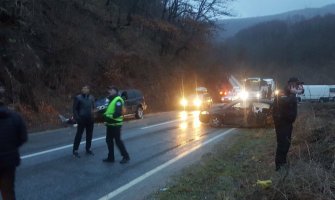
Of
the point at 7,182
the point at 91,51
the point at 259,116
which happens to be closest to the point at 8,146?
Result: the point at 7,182

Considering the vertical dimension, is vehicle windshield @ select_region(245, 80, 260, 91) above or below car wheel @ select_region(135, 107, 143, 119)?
above

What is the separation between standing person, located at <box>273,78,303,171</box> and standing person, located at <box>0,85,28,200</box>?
5121 millimetres

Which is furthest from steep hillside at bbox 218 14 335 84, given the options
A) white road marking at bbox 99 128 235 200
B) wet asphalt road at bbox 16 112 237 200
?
white road marking at bbox 99 128 235 200

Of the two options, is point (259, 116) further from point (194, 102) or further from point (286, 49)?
point (286, 49)

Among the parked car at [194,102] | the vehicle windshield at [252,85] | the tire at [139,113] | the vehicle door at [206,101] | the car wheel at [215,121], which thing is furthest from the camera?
the vehicle windshield at [252,85]

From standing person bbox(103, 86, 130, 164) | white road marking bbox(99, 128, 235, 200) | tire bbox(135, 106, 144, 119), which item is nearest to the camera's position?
white road marking bbox(99, 128, 235, 200)

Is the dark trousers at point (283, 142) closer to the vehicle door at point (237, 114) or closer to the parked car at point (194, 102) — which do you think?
the vehicle door at point (237, 114)

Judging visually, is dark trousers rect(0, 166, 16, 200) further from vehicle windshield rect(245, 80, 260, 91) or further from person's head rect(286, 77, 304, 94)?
vehicle windshield rect(245, 80, 260, 91)

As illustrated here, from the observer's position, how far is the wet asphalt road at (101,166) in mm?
9077

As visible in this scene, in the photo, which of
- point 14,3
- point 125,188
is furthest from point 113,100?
point 14,3

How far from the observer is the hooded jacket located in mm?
6004

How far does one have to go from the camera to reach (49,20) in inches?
1156

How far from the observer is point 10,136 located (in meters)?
6.07

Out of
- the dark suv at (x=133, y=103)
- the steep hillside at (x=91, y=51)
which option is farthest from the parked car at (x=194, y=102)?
the dark suv at (x=133, y=103)
